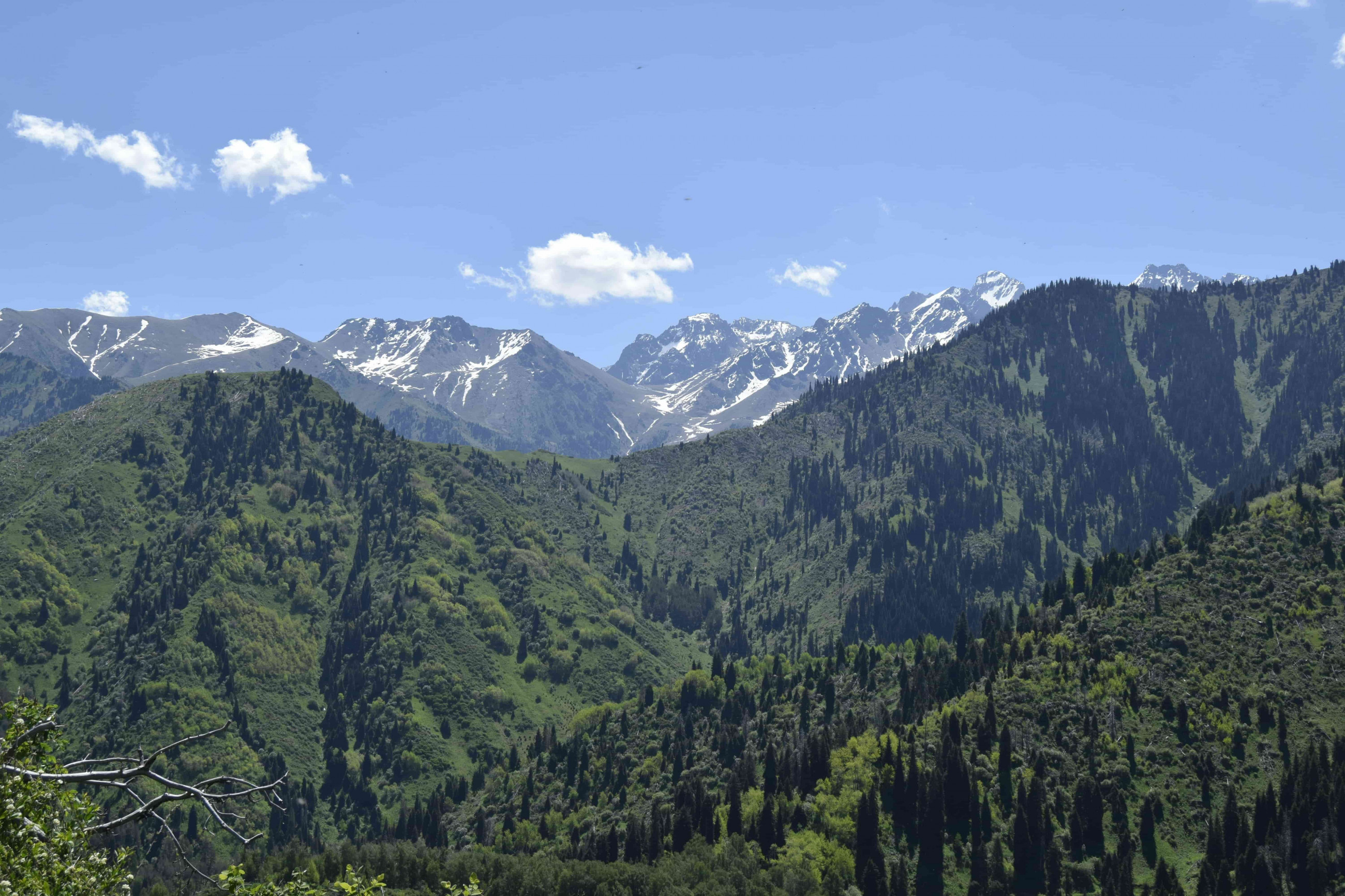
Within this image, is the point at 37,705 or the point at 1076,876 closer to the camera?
the point at 37,705

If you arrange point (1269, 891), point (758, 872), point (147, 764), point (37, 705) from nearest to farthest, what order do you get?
point (147, 764), point (37, 705), point (1269, 891), point (758, 872)

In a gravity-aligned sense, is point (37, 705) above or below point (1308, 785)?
above

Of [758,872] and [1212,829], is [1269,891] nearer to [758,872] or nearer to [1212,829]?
[1212,829]

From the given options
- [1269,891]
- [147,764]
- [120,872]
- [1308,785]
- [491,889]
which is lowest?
[491,889]

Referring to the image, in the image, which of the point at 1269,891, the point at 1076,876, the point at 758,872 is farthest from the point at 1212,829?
the point at 758,872

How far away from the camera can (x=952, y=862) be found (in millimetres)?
189625

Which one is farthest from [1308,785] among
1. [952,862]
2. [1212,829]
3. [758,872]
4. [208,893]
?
[208,893]

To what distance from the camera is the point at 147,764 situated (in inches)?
880

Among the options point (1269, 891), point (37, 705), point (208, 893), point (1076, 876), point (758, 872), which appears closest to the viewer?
point (208, 893)

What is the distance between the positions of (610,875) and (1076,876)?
295 feet

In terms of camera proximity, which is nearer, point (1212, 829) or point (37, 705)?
point (37, 705)

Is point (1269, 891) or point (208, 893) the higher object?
point (208, 893)

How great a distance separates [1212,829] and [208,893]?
658ft

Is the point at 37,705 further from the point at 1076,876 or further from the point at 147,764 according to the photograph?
the point at 1076,876
